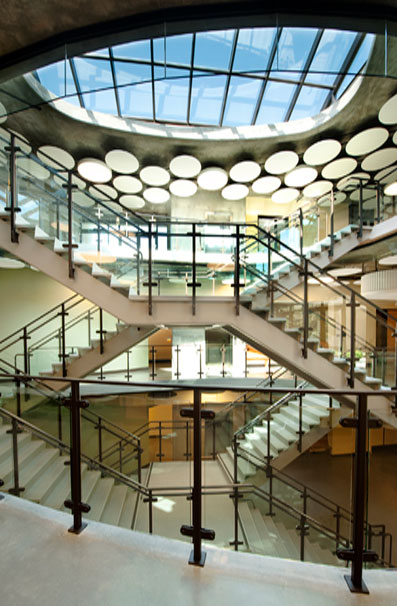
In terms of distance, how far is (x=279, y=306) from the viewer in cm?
455

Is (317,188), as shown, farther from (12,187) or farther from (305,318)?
(12,187)

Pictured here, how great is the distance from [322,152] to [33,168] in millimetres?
6964

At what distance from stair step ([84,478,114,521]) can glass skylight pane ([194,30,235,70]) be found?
191 inches

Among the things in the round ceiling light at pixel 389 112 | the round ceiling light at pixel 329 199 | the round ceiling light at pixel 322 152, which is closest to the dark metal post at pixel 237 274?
the round ceiling light at pixel 329 199

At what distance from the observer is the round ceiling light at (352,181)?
643 cm

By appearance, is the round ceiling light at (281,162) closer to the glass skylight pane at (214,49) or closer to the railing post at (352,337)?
the glass skylight pane at (214,49)

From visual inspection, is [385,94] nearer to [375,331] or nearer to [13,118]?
[375,331]

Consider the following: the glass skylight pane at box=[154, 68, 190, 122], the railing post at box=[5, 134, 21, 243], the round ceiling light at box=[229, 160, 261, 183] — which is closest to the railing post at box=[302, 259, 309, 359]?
the railing post at box=[5, 134, 21, 243]

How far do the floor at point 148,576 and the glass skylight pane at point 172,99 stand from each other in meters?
7.89

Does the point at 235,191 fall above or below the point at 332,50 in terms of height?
above

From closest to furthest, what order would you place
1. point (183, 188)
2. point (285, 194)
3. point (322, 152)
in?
point (322, 152), point (183, 188), point (285, 194)

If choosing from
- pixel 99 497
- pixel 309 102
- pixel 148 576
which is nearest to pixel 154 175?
pixel 309 102

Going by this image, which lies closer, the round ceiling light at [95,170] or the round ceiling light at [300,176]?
the round ceiling light at [95,170]

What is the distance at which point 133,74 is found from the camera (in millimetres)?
3129
